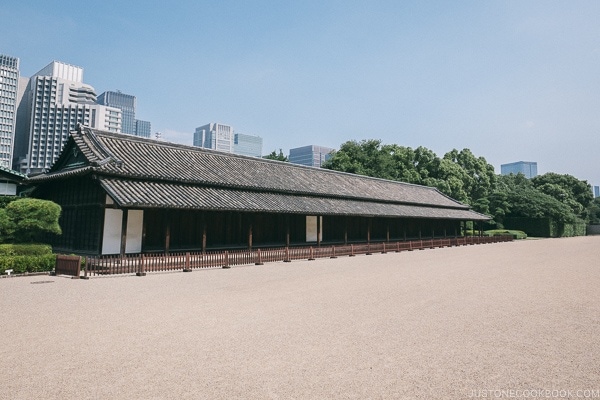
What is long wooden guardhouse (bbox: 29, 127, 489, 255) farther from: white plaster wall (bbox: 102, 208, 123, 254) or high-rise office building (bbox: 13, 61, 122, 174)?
high-rise office building (bbox: 13, 61, 122, 174)

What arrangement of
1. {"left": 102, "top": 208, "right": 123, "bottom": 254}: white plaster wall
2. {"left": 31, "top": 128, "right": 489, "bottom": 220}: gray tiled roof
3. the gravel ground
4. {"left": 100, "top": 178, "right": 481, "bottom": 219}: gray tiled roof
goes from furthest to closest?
{"left": 31, "top": 128, "right": 489, "bottom": 220}: gray tiled roof < {"left": 102, "top": 208, "right": 123, "bottom": 254}: white plaster wall < {"left": 100, "top": 178, "right": 481, "bottom": 219}: gray tiled roof < the gravel ground

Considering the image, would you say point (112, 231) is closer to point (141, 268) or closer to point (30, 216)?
point (30, 216)

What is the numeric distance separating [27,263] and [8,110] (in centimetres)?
12143

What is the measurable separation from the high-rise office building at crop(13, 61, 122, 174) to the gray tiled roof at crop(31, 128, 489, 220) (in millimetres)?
105470

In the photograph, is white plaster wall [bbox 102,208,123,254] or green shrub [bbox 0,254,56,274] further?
white plaster wall [bbox 102,208,123,254]

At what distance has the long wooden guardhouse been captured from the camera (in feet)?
59.7

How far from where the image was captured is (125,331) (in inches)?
291

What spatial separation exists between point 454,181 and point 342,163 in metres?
20.1

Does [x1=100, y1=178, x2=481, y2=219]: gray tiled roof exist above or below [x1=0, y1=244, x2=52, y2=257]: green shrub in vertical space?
above

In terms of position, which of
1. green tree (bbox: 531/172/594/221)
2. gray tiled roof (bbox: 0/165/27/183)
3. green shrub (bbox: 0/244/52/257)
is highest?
green tree (bbox: 531/172/594/221)

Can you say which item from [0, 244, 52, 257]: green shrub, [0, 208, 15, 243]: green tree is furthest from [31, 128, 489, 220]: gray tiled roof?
[0, 244, 52, 257]: green shrub

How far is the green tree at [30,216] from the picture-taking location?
16547mm

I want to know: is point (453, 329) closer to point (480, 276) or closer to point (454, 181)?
point (480, 276)

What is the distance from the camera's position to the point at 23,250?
15.9m
